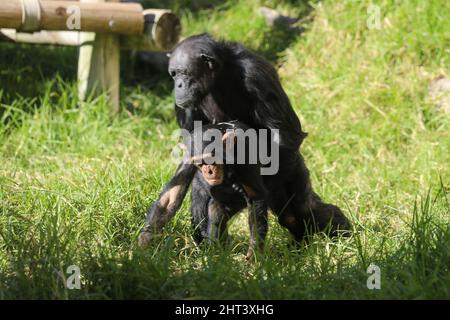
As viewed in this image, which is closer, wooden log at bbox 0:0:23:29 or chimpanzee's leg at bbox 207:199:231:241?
chimpanzee's leg at bbox 207:199:231:241

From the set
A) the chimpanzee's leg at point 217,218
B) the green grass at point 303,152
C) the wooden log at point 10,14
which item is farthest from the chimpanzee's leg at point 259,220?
the wooden log at point 10,14

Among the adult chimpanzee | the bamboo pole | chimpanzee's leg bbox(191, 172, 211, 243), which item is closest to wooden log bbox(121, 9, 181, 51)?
the bamboo pole

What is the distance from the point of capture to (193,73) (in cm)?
541

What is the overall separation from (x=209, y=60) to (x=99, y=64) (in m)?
3.06

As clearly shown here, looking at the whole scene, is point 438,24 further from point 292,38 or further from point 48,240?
point 48,240

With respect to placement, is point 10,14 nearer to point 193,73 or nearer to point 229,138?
point 193,73

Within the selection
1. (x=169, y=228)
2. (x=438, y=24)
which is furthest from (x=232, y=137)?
(x=438, y=24)

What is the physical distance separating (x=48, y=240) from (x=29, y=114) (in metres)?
3.81

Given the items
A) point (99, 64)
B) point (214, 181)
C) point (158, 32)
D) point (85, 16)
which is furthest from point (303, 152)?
point (214, 181)

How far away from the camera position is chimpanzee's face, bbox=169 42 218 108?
5.39 m

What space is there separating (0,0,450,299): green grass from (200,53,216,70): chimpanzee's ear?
1.08 m

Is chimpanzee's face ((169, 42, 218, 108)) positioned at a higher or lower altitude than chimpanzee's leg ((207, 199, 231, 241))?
higher

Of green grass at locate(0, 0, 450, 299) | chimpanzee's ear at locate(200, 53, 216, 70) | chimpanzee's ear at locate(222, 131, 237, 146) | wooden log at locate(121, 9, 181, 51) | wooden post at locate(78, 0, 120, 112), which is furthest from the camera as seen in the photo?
wooden post at locate(78, 0, 120, 112)

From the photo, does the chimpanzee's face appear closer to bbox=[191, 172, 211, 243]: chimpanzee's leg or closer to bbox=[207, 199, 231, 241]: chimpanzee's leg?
bbox=[191, 172, 211, 243]: chimpanzee's leg
